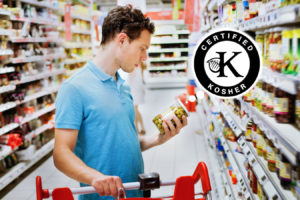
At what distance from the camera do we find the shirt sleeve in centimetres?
145

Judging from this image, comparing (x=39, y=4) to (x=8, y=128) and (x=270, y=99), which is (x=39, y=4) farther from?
(x=270, y=99)

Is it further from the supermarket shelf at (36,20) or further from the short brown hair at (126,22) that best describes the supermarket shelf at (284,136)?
the supermarket shelf at (36,20)

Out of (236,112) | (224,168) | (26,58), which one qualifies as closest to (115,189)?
(236,112)

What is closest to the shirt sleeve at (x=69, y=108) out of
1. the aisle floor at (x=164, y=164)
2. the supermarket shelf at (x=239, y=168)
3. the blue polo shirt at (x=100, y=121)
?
the blue polo shirt at (x=100, y=121)

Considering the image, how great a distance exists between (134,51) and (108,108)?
330 millimetres

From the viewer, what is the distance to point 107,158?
1.62 m

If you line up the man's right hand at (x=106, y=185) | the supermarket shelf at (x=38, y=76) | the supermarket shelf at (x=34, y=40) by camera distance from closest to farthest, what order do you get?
the man's right hand at (x=106, y=185), the supermarket shelf at (x=34, y=40), the supermarket shelf at (x=38, y=76)

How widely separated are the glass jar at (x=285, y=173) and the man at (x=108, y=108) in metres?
0.51

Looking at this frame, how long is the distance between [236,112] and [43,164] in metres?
3.34

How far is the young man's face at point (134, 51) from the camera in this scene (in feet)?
5.32

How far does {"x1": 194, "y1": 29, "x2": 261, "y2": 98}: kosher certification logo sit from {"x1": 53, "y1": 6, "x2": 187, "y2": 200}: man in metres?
0.50

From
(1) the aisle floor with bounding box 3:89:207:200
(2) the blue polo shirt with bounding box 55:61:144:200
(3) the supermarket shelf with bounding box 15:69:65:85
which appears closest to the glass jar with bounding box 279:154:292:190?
(2) the blue polo shirt with bounding box 55:61:144:200

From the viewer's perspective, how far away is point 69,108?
1.47 meters

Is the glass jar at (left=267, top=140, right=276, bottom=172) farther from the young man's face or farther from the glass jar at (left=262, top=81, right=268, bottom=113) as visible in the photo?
the young man's face
